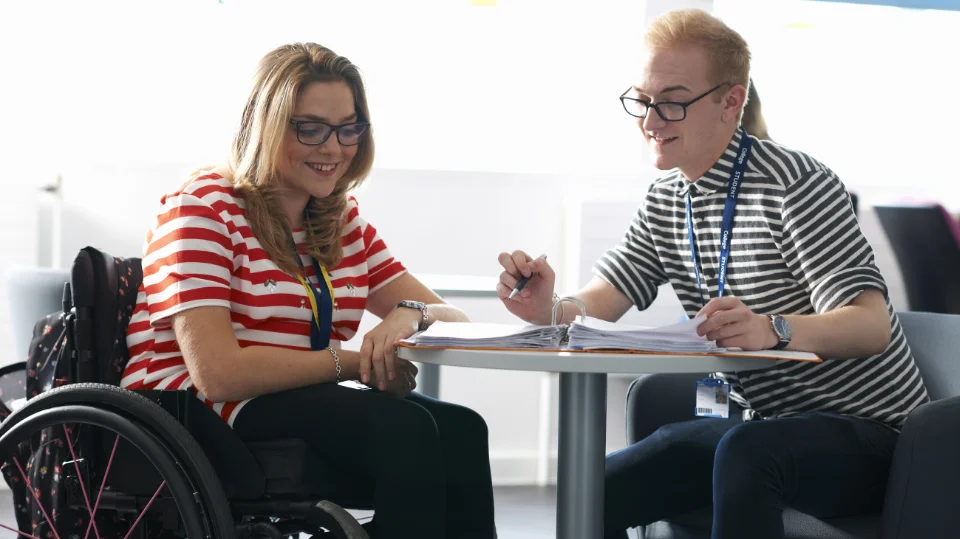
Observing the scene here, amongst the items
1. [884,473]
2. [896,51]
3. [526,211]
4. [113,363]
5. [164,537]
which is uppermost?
→ [896,51]

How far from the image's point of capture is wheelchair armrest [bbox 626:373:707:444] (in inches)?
79.9

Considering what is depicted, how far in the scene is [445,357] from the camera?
1352mm

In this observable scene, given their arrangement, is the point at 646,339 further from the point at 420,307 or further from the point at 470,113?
the point at 470,113

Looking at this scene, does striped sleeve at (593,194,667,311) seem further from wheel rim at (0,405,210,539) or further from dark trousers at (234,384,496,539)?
wheel rim at (0,405,210,539)

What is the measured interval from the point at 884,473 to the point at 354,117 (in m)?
1.14

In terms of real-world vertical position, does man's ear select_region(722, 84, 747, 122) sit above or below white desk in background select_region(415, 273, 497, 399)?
above

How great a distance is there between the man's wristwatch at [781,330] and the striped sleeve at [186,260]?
2.88 feet

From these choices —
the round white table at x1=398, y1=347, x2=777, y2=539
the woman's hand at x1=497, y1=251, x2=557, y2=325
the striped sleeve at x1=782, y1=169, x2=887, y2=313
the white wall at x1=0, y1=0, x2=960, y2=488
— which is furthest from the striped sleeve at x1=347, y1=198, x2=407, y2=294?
the white wall at x1=0, y1=0, x2=960, y2=488

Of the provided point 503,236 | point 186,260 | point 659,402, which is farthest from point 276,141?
point 503,236

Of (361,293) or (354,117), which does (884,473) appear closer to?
(361,293)

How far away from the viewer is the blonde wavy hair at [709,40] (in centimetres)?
177

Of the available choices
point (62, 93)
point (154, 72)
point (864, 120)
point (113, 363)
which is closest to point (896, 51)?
point (864, 120)

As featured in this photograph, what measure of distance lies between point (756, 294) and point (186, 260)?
3.32 feet

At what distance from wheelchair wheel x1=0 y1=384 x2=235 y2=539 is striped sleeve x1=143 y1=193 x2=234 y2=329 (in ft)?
0.59
